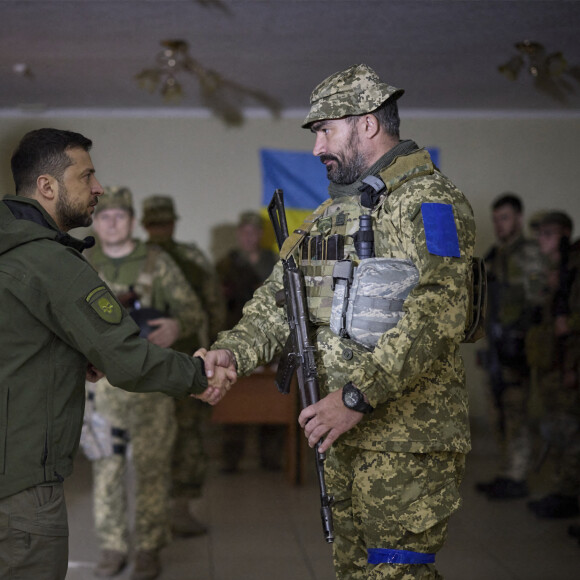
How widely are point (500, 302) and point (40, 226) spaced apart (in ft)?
12.1

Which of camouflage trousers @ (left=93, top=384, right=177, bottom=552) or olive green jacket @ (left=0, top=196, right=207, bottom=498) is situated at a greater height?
Answer: olive green jacket @ (left=0, top=196, right=207, bottom=498)

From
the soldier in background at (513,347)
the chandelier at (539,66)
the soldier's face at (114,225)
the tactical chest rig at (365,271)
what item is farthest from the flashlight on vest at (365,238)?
the chandelier at (539,66)

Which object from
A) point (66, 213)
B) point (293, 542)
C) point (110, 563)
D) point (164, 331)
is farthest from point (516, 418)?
point (66, 213)

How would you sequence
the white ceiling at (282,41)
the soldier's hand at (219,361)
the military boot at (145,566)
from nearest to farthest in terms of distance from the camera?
the soldier's hand at (219,361)
the military boot at (145,566)
the white ceiling at (282,41)

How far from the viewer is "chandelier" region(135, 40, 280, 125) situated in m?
5.15

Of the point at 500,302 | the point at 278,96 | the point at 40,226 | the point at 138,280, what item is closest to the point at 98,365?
the point at 40,226

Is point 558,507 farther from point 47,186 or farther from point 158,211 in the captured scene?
point 47,186

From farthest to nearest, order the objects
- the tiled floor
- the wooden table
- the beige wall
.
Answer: the beige wall, the wooden table, the tiled floor

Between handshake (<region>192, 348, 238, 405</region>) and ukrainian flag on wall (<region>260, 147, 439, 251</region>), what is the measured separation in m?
4.61

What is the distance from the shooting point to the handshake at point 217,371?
228cm

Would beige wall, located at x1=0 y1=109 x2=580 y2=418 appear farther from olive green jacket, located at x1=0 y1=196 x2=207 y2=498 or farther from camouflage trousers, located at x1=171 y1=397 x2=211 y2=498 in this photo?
olive green jacket, located at x1=0 y1=196 x2=207 y2=498

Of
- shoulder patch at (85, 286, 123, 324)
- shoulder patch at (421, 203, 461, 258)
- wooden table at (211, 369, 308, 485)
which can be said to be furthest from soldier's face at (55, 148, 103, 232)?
wooden table at (211, 369, 308, 485)

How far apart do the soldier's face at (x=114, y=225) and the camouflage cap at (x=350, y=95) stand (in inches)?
62.7

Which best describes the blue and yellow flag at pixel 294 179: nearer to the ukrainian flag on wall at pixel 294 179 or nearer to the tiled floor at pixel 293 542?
the ukrainian flag on wall at pixel 294 179
